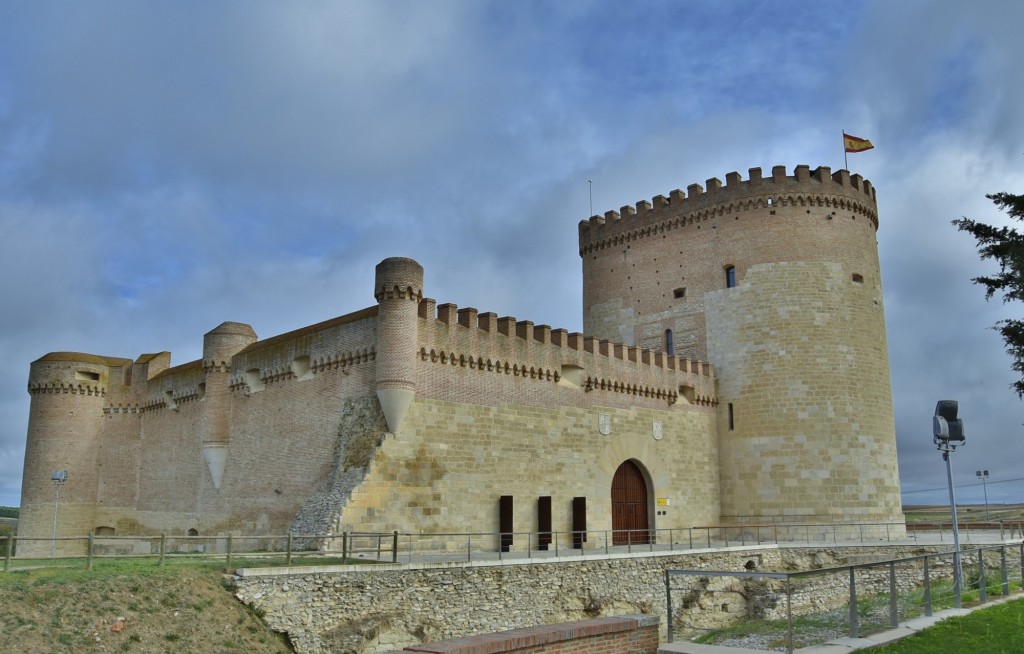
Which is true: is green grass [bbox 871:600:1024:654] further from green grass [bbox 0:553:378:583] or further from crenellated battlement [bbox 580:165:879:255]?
crenellated battlement [bbox 580:165:879:255]

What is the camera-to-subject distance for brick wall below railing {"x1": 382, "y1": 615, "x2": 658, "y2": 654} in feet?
35.4

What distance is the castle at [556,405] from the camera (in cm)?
2269

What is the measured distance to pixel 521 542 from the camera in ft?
78.5

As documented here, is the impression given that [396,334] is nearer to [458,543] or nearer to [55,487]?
[458,543]

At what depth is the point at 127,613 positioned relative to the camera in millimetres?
13617

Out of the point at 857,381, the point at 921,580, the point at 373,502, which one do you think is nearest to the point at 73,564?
the point at 373,502

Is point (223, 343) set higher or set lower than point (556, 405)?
higher

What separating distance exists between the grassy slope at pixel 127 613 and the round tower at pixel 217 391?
1267cm

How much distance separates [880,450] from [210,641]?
2523 cm

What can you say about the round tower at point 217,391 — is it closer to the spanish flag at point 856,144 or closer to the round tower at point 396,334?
the round tower at point 396,334

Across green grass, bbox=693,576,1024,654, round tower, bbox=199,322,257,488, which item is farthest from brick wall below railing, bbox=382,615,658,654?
round tower, bbox=199,322,257,488

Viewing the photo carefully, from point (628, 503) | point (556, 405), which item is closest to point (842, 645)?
point (556, 405)

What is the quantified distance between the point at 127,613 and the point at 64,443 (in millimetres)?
22242

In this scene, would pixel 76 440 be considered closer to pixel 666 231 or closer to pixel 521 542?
pixel 521 542
